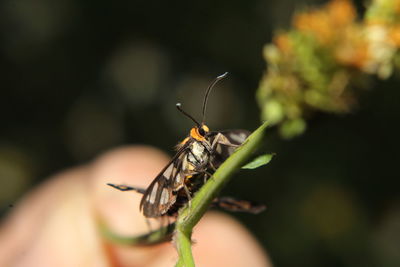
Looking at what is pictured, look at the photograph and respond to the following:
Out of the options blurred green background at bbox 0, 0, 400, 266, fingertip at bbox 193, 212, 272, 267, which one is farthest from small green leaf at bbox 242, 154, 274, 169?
blurred green background at bbox 0, 0, 400, 266

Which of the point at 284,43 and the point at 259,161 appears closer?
the point at 259,161

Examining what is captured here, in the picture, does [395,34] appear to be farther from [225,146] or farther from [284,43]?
[225,146]

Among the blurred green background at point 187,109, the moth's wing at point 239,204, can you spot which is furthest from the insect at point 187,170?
the blurred green background at point 187,109

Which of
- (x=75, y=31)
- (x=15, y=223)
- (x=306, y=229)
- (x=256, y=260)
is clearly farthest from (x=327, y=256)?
(x=75, y=31)

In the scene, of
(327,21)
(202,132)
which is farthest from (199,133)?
(327,21)

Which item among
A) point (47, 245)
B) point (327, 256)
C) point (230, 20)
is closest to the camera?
point (47, 245)

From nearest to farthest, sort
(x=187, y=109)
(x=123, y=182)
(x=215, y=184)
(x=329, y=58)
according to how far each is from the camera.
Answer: (x=215, y=184), (x=329, y=58), (x=123, y=182), (x=187, y=109)

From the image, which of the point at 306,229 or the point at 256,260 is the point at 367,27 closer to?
the point at 256,260
